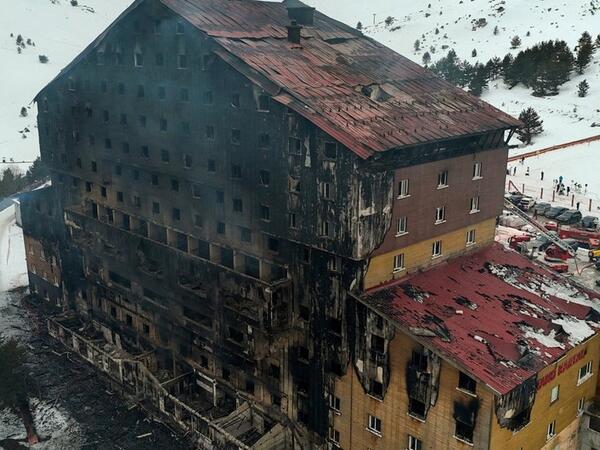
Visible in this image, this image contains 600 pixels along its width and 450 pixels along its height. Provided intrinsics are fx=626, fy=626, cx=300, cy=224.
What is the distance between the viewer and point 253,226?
3422cm

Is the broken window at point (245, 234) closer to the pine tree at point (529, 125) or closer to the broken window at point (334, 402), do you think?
the broken window at point (334, 402)

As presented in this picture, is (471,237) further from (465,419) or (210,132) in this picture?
(210,132)

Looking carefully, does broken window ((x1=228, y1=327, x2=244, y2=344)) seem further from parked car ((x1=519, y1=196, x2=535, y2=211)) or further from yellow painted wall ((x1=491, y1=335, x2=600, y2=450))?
parked car ((x1=519, y1=196, x2=535, y2=211))

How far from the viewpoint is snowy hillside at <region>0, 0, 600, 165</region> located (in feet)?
336

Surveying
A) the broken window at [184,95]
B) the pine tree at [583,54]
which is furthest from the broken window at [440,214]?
the pine tree at [583,54]

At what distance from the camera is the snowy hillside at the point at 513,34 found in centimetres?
9862

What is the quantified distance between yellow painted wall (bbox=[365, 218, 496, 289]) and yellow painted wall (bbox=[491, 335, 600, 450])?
8.26 m

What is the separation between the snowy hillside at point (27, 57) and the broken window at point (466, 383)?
10189cm

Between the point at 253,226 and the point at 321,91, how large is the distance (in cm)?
809

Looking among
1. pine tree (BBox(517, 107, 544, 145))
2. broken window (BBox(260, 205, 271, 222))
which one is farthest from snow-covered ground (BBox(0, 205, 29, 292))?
pine tree (BBox(517, 107, 544, 145))

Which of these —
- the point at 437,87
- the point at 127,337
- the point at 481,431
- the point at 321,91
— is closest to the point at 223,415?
the point at 127,337

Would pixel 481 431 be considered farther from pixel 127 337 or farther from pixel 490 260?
pixel 127 337

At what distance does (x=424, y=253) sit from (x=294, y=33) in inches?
613

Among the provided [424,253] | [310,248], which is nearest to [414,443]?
[424,253]
